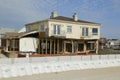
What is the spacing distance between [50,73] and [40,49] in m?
20.3

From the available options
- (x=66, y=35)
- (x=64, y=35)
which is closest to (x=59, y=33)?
(x=64, y=35)

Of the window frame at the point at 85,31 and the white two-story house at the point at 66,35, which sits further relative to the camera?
the window frame at the point at 85,31

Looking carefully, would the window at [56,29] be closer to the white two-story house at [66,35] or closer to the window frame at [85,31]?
the white two-story house at [66,35]

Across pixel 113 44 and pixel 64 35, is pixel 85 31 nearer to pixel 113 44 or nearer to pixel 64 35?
pixel 64 35

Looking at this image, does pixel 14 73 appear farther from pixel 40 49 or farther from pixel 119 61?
pixel 40 49

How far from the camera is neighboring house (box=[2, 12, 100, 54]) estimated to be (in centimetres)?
3966

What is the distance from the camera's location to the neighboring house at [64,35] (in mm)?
39656

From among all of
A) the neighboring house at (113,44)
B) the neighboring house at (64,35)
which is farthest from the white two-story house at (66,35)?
the neighboring house at (113,44)

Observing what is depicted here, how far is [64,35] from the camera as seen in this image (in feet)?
137

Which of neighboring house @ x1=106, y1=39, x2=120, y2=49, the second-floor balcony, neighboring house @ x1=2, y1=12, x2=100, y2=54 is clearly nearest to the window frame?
neighboring house @ x1=2, y1=12, x2=100, y2=54

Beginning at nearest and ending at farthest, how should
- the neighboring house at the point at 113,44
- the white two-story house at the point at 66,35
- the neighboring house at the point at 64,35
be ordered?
the neighboring house at the point at 64,35, the white two-story house at the point at 66,35, the neighboring house at the point at 113,44

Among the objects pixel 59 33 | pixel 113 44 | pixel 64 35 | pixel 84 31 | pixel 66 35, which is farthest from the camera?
pixel 113 44

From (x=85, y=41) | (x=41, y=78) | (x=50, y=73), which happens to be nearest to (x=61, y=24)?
(x=85, y=41)

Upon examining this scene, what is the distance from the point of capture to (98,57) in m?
27.1
